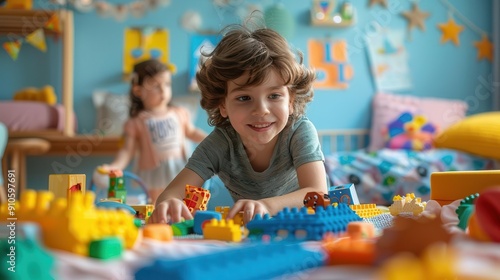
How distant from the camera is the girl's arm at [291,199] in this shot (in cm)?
84

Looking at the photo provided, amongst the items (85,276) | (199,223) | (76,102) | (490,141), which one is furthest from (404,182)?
(85,276)

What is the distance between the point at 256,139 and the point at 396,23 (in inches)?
98.6

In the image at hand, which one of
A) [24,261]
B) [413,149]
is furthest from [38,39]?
[24,261]

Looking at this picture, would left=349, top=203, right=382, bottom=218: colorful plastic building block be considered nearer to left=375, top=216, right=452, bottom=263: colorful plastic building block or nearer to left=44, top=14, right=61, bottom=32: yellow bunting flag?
left=375, top=216, right=452, bottom=263: colorful plastic building block

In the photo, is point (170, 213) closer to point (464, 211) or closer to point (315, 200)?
point (315, 200)

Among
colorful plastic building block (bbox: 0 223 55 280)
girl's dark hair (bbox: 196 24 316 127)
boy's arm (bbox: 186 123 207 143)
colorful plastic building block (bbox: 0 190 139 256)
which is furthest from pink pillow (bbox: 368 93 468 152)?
colorful plastic building block (bbox: 0 223 55 280)

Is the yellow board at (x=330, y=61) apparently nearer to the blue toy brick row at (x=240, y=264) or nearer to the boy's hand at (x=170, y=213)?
the boy's hand at (x=170, y=213)

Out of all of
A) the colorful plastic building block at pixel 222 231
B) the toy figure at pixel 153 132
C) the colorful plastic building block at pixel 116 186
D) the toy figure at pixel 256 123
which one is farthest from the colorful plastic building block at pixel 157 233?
the toy figure at pixel 153 132

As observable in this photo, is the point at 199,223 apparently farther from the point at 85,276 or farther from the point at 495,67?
the point at 495,67

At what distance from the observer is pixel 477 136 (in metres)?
2.76

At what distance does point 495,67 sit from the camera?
3.55 meters

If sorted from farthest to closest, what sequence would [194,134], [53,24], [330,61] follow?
[330,61], [53,24], [194,134]

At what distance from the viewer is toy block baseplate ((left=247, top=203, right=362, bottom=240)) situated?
0.67 m

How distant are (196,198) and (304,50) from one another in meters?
2.49
